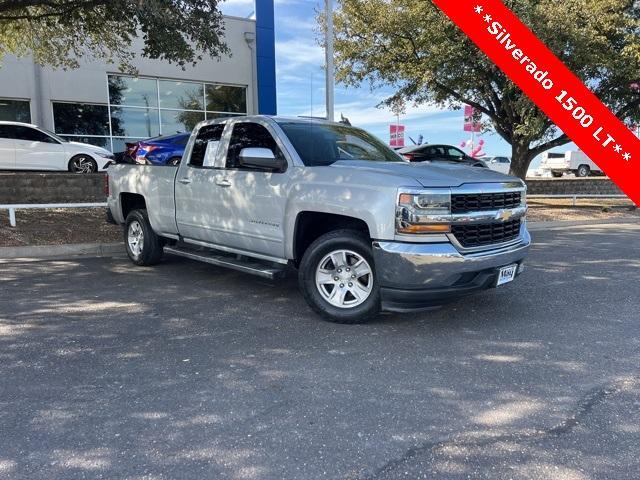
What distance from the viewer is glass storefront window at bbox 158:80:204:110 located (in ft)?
69.5

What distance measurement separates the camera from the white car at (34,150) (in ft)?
47.2

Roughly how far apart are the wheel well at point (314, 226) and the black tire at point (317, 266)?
159 millimetres

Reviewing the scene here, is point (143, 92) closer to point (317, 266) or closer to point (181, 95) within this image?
point (181, 95)

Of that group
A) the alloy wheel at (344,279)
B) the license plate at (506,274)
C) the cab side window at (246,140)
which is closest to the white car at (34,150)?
the cab side window at (246,140)

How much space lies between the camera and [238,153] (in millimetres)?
5910

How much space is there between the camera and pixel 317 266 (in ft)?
16.1

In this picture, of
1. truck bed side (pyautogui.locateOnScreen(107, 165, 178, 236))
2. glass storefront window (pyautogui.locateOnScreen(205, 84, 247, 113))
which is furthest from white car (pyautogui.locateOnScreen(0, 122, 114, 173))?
glass storefront window (pyautogui.locateOnScreen(205, 84, 247, 113))

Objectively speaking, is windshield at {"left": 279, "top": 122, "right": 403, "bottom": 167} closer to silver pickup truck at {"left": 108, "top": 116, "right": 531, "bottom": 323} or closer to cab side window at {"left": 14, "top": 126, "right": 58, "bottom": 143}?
silver pickup truck at {"left": 108, "top": 116, "right": 531, "bottom": 323}

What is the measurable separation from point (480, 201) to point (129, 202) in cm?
533

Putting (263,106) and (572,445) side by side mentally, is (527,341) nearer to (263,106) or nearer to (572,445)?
(572,445)

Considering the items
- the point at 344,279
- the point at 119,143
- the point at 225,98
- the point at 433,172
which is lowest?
the point at 344,279

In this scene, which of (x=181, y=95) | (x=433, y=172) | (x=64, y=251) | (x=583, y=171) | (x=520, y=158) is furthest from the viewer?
(x=583, y=171)

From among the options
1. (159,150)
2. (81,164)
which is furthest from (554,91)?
(81,164)

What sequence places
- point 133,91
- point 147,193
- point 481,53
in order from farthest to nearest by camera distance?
point 133,91, point 481,53, point 147,193
